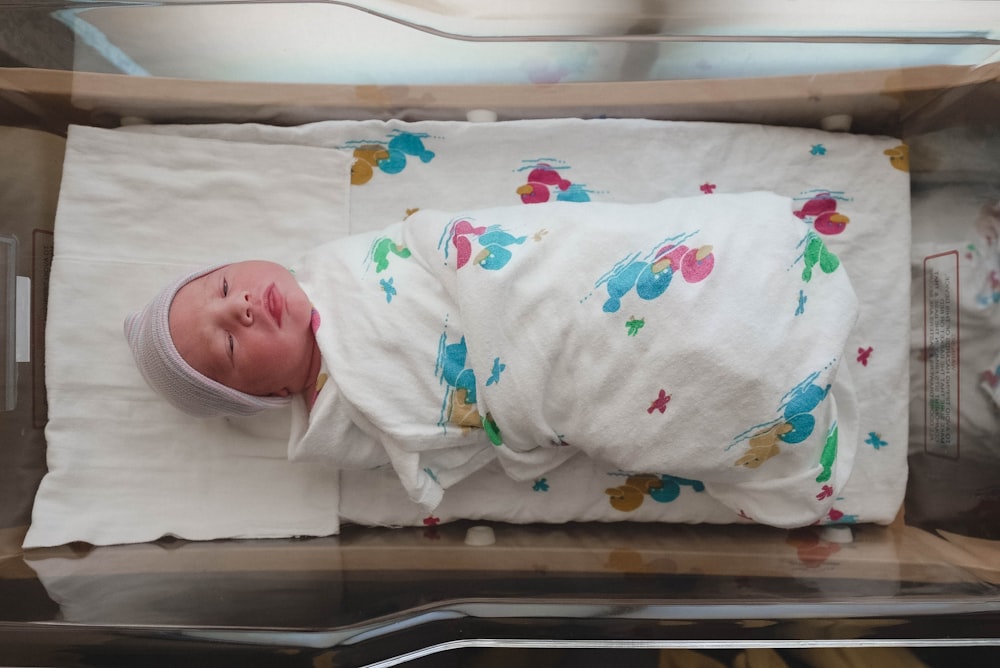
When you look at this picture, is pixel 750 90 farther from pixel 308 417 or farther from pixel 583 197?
pixel 308 417

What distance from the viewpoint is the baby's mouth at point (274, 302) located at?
961 millimetres

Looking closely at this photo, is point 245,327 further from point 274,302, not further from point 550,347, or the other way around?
point 550,347

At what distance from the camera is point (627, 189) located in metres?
1.11

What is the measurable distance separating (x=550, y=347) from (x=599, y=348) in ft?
0.20

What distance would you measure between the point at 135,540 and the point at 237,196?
1.72 ft

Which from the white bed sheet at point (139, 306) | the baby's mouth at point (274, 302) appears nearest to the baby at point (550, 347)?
the baby's mouth at point (274, 302)

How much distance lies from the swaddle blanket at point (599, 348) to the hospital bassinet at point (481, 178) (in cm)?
11

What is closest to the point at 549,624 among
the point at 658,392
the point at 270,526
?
the point at 658,392

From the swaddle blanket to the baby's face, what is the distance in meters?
0.04

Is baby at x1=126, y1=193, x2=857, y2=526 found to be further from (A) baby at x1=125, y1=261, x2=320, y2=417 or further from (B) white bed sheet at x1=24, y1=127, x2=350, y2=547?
(B) white bed sheet at x1=24, y1=127, x2=350, y2=547

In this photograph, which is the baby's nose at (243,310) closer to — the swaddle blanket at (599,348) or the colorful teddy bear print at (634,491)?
the swaddle blanket at (599,348)

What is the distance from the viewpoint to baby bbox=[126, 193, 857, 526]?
2.86 feet

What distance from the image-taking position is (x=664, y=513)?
107cm

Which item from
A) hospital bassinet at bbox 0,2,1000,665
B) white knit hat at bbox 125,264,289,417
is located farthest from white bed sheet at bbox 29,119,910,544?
white knit hat at bbox 125,264,289,417
